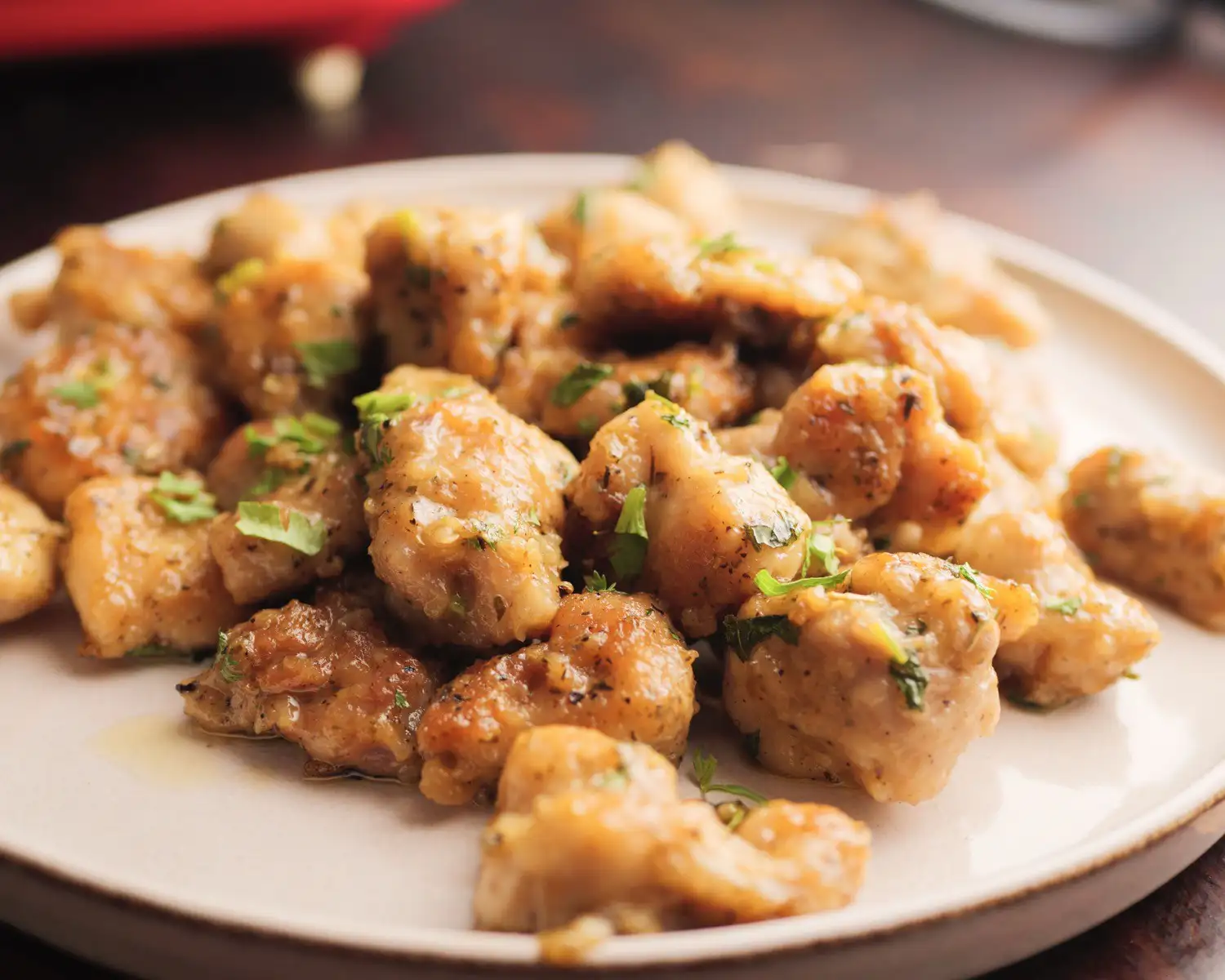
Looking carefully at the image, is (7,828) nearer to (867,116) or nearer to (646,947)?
(646,947)

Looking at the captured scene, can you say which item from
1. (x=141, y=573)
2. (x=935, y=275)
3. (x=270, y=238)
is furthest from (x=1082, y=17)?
(x=141, y=573)

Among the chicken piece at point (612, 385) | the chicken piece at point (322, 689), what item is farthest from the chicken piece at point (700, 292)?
the chicken piece at point (322, 689)

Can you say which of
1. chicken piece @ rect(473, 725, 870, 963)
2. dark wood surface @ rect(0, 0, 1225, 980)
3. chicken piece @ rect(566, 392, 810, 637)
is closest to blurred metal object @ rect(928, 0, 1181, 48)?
dark wood surface @ rect(0, 0, 1225, 980)

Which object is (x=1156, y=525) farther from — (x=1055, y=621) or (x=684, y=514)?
(x=684, y=514)

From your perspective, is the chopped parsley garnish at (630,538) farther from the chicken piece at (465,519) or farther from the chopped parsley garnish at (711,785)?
the chopped parsley garnish at (711,785)

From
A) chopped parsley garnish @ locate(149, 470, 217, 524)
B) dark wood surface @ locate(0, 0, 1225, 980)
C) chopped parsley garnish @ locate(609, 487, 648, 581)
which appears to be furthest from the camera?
dark wood surface @ locate(0, 0, 1225, 980)

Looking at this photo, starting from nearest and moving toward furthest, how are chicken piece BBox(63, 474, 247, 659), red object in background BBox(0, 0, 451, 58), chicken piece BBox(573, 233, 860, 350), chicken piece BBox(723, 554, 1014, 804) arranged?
chicken piece BBox(723, 554, 1014, 804)
chicken piece BBox(63, 474, 247, 659)
chicken piece BBox(573, 233, 860, 350)
red object in background BBox(0, 0, 451, 58)

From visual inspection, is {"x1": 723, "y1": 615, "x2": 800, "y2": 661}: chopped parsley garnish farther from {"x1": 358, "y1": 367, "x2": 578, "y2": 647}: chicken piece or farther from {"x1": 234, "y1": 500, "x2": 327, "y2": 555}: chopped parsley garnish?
{"x1": 234, "y1": 500, "x2": 327, "y2": 555}: chopped parsley garnish
